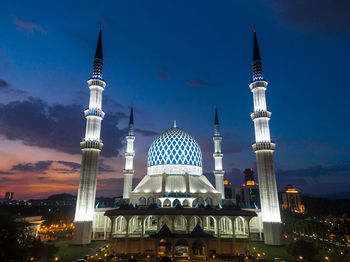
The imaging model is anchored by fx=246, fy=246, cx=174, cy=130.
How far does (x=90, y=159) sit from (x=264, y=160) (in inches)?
823

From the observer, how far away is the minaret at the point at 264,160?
26500 mm

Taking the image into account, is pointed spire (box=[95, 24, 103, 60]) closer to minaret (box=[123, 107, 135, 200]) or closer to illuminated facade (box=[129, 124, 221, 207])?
minaret (box=[123, 107, 135, 200])

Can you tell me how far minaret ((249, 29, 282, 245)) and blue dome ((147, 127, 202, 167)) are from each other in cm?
1168

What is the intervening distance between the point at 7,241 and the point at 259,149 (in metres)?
25.6

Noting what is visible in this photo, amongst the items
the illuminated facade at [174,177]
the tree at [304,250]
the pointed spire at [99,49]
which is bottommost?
the tree at [304,250]

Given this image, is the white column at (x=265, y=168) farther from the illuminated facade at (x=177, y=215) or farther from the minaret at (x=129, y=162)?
the minaret at (x=129, y=162)

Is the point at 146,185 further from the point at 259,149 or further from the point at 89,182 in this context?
the point at 259,149

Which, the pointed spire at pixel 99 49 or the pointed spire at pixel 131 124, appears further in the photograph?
the pointed spire at pixel 131 124

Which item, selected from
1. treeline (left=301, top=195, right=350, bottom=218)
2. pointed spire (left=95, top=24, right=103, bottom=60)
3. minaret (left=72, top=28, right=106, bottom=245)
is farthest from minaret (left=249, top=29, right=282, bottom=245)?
treeline (left=301, top=195, right=350, bottom=218)

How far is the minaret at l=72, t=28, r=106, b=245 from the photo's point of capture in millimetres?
26844

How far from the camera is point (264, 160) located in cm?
2947

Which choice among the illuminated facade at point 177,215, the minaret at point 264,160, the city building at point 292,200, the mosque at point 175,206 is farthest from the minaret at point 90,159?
the city building at point 292,200

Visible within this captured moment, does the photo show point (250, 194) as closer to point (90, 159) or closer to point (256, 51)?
point (256, 51)

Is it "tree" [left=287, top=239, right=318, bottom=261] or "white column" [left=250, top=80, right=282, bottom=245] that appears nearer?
"tree" [left=287, top=239, right=318, bottom=261]
